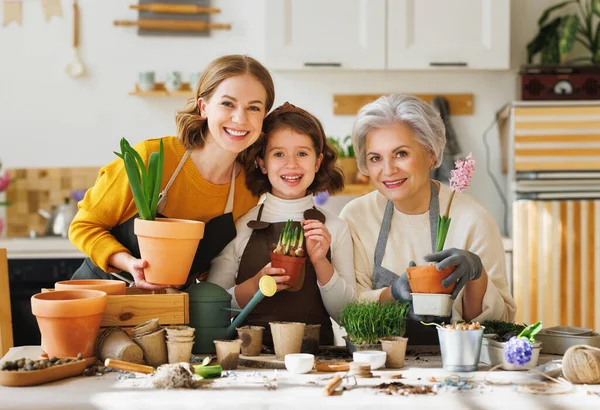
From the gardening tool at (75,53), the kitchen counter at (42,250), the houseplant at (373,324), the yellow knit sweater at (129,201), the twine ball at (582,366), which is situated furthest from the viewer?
the gardening tool at (75,53)

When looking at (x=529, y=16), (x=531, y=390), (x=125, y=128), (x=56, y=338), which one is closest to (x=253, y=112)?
(x=56, y=338)

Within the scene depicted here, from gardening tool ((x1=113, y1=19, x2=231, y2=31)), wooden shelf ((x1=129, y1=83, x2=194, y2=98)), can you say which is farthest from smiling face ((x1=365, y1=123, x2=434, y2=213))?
gardening tool ((x1=113, y1=19, x2=231, y2=31))

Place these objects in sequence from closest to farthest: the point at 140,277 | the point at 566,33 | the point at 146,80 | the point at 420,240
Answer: the point at 140,277, the point at 420,240, the point at 566,33, the point at 146,80

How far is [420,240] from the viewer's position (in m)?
2.22

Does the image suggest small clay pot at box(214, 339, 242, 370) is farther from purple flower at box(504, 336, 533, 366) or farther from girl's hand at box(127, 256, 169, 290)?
purple flower at box(504, 336, 533, 366)

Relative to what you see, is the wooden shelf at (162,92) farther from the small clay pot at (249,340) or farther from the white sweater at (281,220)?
the small clay pot at (249,340)

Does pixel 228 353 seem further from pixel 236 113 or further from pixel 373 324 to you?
pixel 236 113

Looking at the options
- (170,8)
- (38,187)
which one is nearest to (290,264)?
(170,8)

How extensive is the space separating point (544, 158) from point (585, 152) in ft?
0.69

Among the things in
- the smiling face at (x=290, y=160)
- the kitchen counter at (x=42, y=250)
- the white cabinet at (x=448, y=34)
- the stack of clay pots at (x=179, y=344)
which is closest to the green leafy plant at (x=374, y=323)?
the stack of clay pots at (x=179, y=344)

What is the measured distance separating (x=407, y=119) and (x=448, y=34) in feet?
7.16

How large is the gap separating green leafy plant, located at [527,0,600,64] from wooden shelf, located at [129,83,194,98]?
1.94m

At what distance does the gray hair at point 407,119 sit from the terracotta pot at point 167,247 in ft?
2.11

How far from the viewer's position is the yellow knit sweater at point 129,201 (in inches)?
81.0
